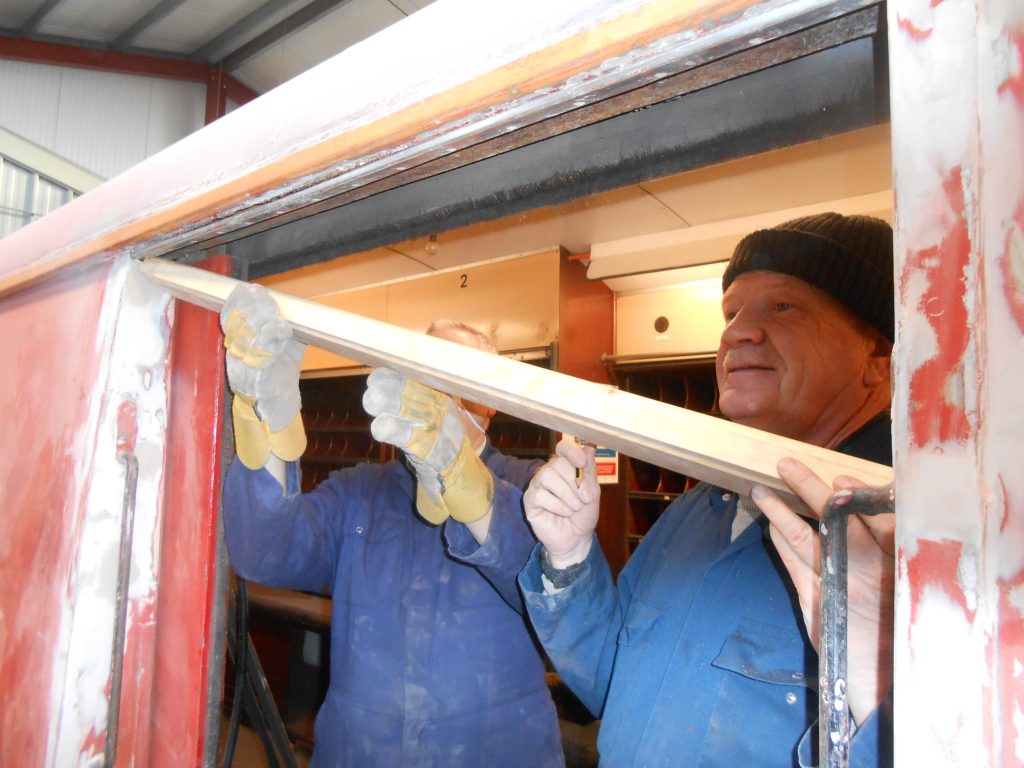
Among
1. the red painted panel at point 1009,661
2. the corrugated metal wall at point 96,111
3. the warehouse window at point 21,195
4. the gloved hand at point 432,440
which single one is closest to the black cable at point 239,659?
the gloved hand at point 432,440

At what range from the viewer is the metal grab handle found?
1.27 feet

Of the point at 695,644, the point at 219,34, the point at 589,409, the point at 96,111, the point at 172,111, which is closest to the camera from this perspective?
the point at 589,409

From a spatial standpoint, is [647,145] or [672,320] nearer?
[647,145]

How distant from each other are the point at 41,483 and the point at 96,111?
414cm

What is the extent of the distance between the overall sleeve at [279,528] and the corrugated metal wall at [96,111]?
12.0 ft

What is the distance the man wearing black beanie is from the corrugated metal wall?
4.27 m

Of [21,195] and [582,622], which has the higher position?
[21,195]

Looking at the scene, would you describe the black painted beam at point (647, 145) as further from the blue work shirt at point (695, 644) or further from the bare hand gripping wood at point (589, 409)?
the blue work shirt at point (695, 644)

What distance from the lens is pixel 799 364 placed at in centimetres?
105

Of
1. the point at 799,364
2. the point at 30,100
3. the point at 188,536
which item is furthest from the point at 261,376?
the point at 30,100

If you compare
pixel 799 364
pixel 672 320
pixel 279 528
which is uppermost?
pixel 672 320

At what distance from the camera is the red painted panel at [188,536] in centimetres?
97

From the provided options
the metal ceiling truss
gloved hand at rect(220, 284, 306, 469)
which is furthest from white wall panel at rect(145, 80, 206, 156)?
gloved hand at rect(220, 284, 306, 469)

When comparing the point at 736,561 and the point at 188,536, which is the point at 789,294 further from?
the point at 188,536
